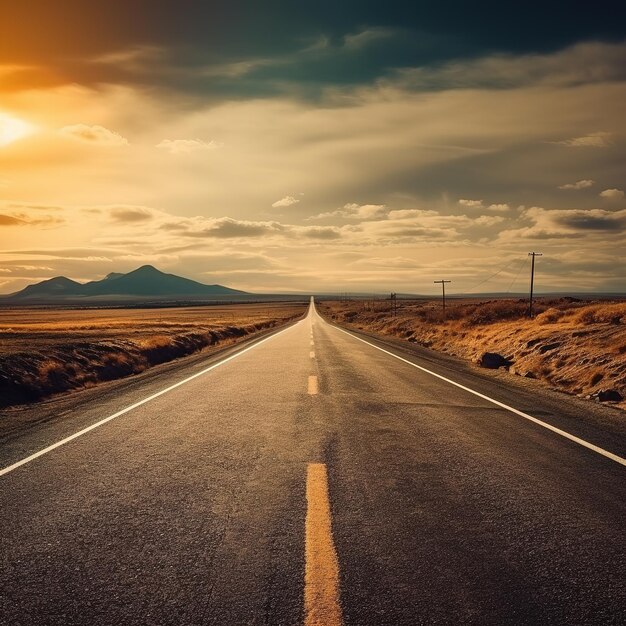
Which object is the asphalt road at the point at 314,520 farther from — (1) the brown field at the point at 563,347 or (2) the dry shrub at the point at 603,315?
(2) the dry shrub at the point at 603,315

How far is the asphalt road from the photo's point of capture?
296 centimetres

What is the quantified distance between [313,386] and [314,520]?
7.36 meters

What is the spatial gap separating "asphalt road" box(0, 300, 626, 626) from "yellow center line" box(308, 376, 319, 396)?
2.07 m

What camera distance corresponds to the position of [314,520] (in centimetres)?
407

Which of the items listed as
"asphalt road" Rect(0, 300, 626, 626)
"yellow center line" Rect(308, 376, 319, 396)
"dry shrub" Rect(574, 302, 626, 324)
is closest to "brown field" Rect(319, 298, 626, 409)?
"dry shrub" Rect(574, 302, 626, 324)

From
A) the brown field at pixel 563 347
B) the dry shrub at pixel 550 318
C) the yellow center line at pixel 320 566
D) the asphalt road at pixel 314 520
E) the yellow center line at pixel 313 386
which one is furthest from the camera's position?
the dry shrub at pixel 550 318

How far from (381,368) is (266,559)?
11804 millimetres

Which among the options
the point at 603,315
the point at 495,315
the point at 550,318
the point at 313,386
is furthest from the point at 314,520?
the point at 495,315

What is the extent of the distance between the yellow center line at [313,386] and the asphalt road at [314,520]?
2.07m

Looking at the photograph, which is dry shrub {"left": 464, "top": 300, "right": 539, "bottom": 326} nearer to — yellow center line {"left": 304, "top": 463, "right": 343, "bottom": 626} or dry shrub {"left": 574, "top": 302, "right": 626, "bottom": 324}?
dry shrub {"left": 574, "top": 302, "right": 626, "bottom": 324}

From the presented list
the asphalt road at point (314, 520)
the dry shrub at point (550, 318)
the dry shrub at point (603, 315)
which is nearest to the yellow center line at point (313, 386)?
the asphalt road at point (314, 520)

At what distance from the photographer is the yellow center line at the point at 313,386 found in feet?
34.8

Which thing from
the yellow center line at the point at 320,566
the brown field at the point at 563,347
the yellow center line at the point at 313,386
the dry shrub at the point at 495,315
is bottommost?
the yellow center line at the point at 313,386

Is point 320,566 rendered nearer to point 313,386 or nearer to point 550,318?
point 313,386
